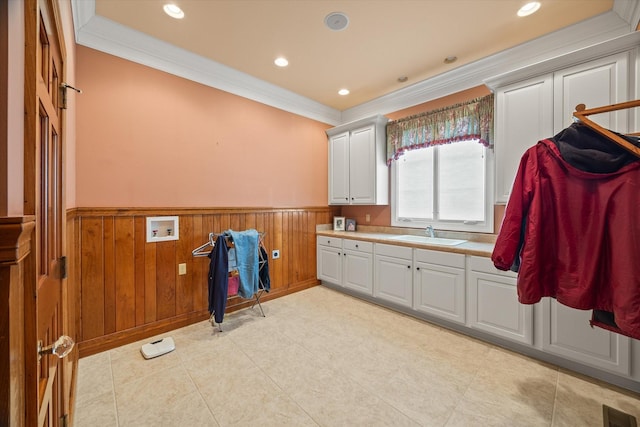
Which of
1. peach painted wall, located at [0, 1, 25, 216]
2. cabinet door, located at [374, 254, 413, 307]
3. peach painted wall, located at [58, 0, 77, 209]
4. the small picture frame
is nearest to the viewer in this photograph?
peach painted wall, located at [0, 1, 25, 216]

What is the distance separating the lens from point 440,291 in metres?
2.71

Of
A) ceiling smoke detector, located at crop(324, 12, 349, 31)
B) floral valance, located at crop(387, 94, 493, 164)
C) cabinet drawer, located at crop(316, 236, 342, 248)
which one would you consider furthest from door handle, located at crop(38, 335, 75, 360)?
floral valance, located at crop(387, 94, 493, 164)

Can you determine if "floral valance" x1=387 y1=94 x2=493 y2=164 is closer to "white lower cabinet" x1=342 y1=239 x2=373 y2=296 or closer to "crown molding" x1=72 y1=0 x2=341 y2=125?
"white lower cabinet" x1=342 y1=239 x2=373 y2=296

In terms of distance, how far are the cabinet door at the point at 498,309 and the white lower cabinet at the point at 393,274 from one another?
2.09ft

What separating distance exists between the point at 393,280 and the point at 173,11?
3295 mm

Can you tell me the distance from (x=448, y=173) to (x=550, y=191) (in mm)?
1848

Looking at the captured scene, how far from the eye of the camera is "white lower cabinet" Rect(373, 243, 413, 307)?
2.98 m

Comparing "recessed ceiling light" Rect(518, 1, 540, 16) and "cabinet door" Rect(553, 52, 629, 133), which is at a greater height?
"recessed ceiling light" Rect(518, 1, 540, 16)

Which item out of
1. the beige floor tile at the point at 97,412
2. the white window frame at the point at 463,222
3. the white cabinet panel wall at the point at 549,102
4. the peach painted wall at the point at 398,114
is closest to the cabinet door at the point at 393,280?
the white window frame at the point at 463,222

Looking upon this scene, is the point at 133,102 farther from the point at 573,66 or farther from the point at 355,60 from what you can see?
the point at 573,66

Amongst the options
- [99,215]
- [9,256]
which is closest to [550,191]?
[9,256]

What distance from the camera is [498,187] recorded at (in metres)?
2.51

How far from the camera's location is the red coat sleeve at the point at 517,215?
5.13ft

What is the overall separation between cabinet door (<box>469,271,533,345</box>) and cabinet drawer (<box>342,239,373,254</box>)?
1.20 metres
